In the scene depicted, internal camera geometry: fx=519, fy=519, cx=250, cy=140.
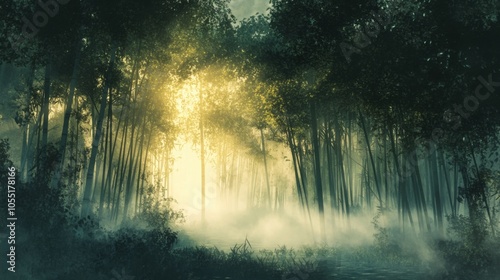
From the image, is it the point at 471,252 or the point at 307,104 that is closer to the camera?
the point at 471,252

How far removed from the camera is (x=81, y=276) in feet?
44.1

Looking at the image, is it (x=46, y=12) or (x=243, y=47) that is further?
(x=243, y=47)

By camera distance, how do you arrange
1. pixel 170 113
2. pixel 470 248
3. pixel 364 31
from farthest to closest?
pixel 170 113, pixel 364 31, pixel 470 248

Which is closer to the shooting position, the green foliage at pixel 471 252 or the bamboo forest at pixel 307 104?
the bamboo forest at pixel 307 104

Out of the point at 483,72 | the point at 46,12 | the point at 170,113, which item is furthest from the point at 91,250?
the point at 170,113

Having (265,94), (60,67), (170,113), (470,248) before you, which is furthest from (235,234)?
(470,248)

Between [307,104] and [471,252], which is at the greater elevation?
[307,104]

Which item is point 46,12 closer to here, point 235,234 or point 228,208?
point 235,234

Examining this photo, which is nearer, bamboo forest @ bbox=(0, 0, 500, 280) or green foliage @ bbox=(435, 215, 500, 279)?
bamboo forest @ bbox=(0, 0, 500, 280)

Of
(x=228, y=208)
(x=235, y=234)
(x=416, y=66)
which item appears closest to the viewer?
(x=416, y=66)

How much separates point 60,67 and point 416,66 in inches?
528

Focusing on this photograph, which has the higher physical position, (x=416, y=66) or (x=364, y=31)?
(x=364, y=31)

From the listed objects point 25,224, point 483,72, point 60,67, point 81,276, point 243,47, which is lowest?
point 81,276

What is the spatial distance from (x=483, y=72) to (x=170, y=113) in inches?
820
